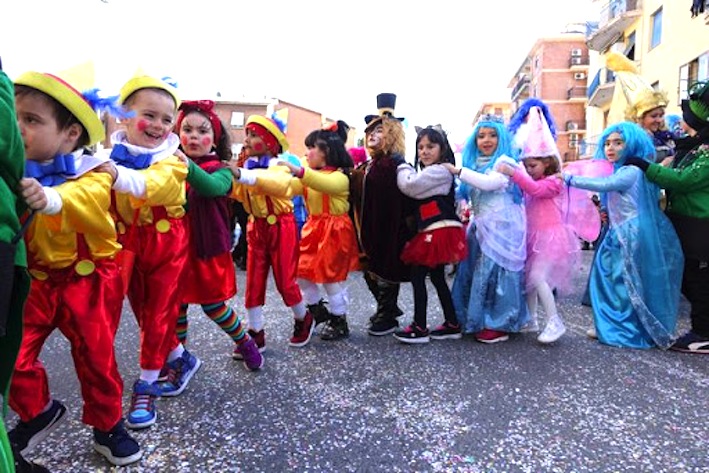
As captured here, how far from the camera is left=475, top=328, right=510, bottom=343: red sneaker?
3404mm

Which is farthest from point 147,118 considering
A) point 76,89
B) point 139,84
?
point 76,89

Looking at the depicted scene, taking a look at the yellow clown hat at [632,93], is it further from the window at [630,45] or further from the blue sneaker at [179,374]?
the window at [630,45]

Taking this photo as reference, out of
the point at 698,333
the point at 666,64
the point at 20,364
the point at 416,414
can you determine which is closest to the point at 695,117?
the point at 698,333

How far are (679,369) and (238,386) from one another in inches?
100

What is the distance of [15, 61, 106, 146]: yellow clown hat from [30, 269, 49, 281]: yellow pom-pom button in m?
0.48

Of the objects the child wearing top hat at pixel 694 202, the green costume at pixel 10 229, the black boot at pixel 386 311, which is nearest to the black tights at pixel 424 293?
the black boot at pixel 386 311

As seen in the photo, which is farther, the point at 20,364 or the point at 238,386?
the point at 238,386

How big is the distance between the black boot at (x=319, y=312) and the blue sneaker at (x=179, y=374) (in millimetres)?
1031

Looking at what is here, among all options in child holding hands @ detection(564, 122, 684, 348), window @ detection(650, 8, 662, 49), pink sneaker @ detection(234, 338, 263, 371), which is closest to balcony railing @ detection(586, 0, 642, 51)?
window @ detection(650, 8, 662, 49)

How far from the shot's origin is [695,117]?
3365 millimetres

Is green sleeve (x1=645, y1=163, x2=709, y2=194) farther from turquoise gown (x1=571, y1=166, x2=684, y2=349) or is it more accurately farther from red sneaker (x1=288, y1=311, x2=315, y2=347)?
red sneaker (x1=288, y1=311, x2=315, y2=347)

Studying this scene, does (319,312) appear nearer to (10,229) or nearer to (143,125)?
(143,125)

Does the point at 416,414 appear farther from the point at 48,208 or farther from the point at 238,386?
the point at 48,208

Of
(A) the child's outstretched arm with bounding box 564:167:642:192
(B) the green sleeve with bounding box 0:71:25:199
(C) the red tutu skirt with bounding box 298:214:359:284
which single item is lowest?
(C) the red tutu skirt with bounding box 298:214:359:284
